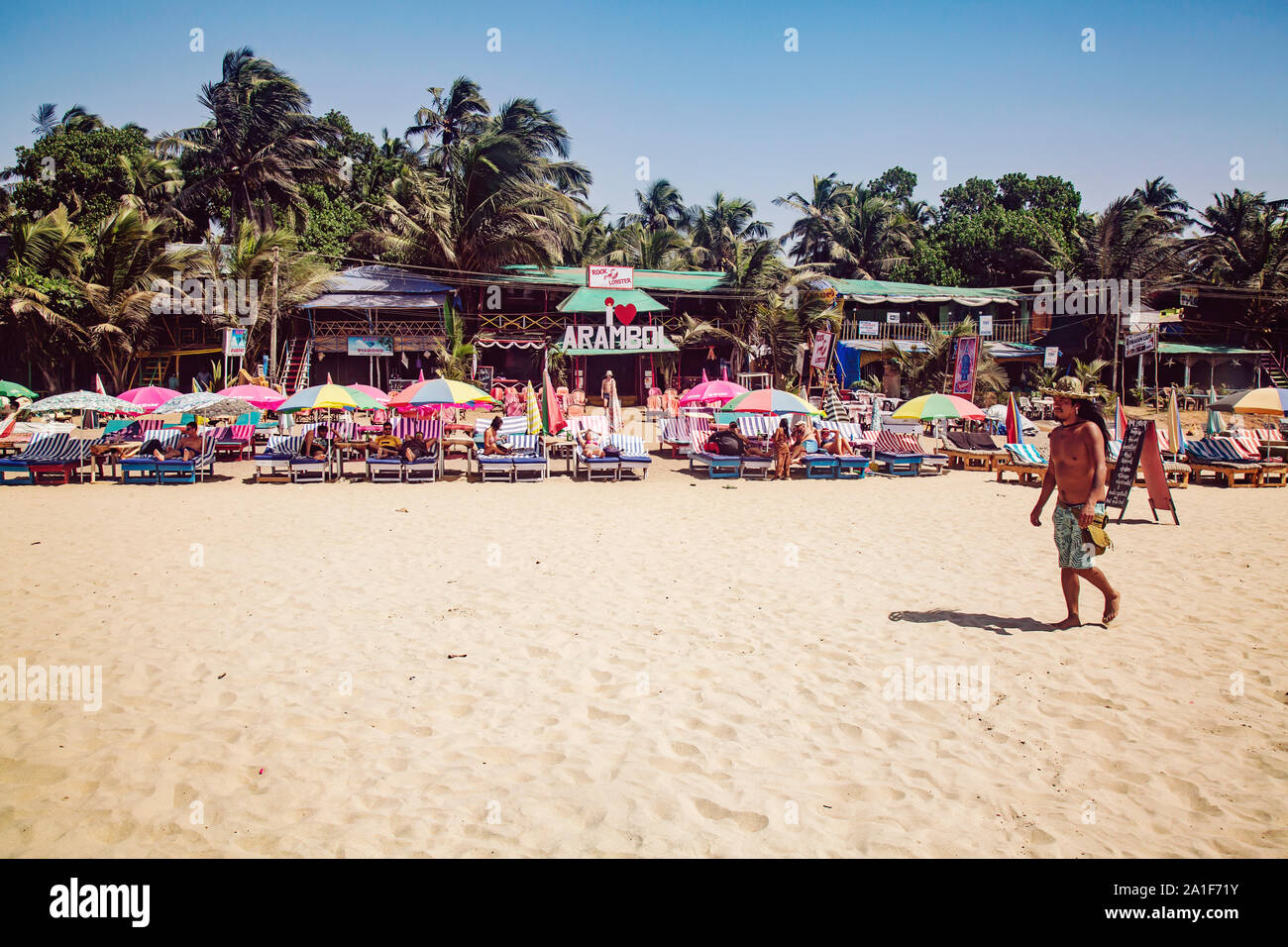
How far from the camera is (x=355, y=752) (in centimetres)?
383

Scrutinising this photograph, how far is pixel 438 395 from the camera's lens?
14.1 meters

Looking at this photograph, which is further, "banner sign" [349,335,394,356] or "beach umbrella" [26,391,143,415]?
"banner sign" [349,335,394,356]

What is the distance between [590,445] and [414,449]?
3.17 meters

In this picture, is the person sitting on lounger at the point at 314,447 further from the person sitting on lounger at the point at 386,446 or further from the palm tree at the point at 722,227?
the palm tree at the point at 722,227

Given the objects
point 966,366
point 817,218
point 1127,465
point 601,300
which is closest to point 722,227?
point 817,218

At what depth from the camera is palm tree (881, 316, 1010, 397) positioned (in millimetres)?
28359

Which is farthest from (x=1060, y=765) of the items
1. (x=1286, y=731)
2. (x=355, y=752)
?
(x=355, y=752)

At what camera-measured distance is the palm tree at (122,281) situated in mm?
25750

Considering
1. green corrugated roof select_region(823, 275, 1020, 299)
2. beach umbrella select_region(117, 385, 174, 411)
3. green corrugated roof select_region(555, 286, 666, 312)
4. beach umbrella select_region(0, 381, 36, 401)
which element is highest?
green corrugated roof select_region(823, 275, 1020, 299)

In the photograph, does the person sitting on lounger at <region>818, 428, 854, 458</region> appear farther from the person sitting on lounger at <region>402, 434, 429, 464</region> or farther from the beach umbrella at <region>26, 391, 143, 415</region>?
the beach umbrella at <region>26, 391, 143, 415</region>

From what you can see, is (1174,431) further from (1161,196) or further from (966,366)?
(1161,196)

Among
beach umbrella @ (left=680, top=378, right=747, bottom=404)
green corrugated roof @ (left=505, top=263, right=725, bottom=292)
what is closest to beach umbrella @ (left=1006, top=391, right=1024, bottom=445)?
beach umbrella @ (left=680, top=378, right=747, bottom=404)

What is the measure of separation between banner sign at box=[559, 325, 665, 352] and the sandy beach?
63.6 feet
